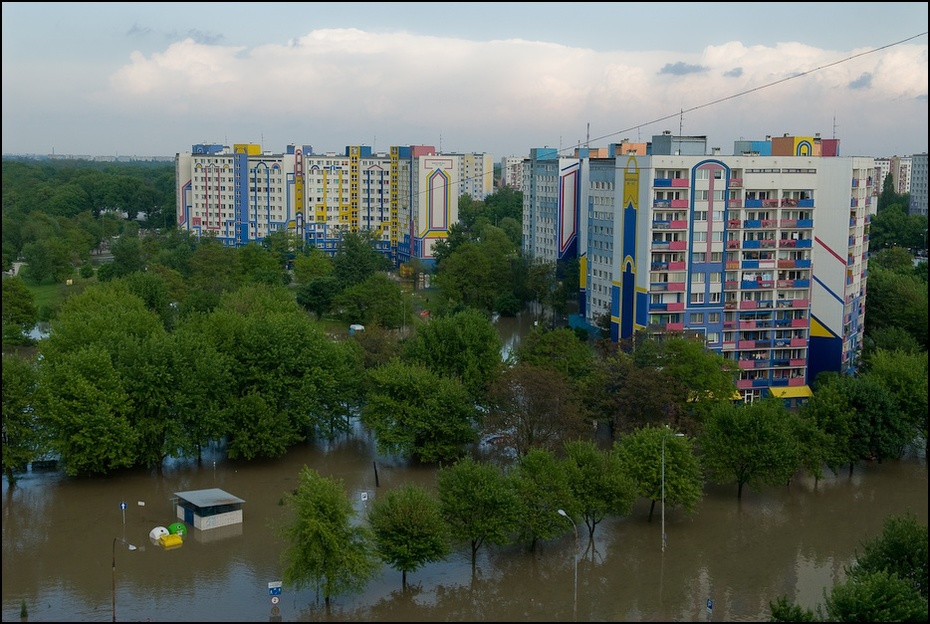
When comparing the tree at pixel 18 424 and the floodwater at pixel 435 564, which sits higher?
the tree at pixel 18 424

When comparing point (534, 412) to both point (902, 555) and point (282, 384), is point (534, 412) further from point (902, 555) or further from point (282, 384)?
point (902, 555)

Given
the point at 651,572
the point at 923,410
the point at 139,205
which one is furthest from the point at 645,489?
the point at 139,205

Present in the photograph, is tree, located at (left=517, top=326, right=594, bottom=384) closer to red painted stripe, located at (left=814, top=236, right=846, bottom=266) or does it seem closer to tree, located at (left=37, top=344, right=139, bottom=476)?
red painted stripe, located at (left=814, top=236, right=846, bottom=266)

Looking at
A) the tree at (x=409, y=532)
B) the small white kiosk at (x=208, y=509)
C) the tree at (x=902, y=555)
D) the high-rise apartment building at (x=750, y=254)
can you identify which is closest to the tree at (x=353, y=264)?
the high-rise apartment building at (x=750, y=254)

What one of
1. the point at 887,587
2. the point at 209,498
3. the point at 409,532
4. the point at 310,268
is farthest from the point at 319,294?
the point at 887,587

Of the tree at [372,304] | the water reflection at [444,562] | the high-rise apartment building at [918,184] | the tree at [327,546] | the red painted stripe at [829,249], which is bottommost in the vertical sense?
the water reflection at [444,562]

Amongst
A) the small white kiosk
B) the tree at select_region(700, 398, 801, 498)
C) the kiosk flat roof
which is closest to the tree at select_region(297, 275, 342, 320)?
the kiosk flat roof

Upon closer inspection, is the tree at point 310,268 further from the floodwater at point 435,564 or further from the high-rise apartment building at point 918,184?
the high-rise apartment building at point 918,184
